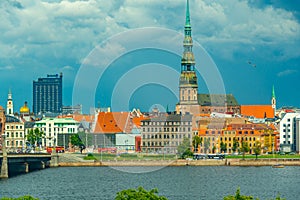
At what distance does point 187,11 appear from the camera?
14675 cm

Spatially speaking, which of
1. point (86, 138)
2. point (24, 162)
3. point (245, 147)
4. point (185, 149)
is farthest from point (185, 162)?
point (86, 138)

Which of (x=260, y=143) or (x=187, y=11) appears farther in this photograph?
(x=187, y=11)

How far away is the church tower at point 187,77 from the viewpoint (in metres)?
145

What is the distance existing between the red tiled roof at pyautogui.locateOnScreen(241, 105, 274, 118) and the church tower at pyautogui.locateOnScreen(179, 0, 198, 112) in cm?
1460

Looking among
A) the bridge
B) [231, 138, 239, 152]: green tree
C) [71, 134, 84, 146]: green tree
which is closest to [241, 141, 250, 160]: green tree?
[231, 138, 239, 152]: green tree

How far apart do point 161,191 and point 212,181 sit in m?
11.5

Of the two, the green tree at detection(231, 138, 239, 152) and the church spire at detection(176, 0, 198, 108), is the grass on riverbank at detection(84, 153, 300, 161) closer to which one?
the green tree at detection(231, 138, 239, 152)

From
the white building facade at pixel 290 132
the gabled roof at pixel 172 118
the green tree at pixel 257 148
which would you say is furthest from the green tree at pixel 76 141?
the white building facade at pixel 290 132

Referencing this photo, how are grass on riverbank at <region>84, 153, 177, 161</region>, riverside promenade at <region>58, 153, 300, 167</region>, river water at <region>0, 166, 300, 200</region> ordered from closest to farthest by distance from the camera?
river water at <region>0, 166, 300, 200</region>
riverside promenade at <region>58, 153, 300, 167</region>
grass on riverbank at <region>84, 153, 177, 161</region>

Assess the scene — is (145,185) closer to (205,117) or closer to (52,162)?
(52,162)

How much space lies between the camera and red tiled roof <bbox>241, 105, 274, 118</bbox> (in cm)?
16625

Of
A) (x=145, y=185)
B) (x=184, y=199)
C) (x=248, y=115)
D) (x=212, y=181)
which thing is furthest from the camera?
(x=248, y=115)

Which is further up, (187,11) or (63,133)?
(187,11)

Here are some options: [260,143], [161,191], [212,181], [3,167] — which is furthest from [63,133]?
[161,191]
